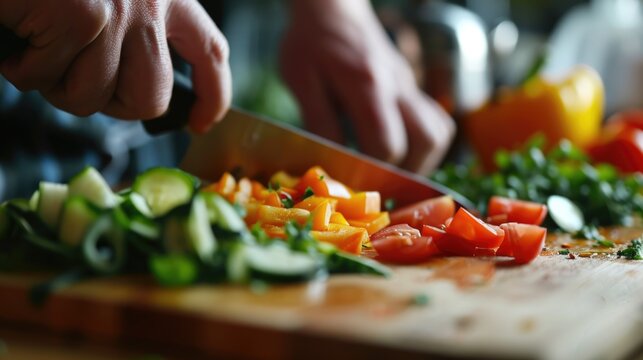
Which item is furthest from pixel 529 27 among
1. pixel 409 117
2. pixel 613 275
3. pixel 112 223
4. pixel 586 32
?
pixel 112 223

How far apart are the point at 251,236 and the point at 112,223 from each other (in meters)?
0.17

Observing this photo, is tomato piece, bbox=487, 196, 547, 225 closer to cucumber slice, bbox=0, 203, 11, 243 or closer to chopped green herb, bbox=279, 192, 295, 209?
chopped green herb, bbox=279, 192, 295, 209

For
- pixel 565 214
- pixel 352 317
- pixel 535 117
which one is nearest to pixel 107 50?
pixel 352 317

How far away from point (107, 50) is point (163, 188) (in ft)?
0.71

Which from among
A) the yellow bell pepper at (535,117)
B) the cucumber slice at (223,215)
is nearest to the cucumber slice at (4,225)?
the cucumber slice at (223,215)

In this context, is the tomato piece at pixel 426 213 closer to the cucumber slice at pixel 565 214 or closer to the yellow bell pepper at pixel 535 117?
the cucumber slice at pixel 565 214

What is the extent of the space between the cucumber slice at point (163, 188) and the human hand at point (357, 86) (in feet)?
3.07

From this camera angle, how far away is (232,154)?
1.59 m

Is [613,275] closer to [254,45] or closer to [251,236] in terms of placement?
[251,236]

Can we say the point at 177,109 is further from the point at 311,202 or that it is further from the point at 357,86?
the point at 357,86

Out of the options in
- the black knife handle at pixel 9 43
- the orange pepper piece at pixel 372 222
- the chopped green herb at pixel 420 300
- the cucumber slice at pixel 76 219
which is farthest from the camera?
the orange pepper piece at pixel 372 222

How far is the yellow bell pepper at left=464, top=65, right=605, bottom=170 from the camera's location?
8.20 feet

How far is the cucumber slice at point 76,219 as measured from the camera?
99 centimetres

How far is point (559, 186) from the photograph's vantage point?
5.88 feet
